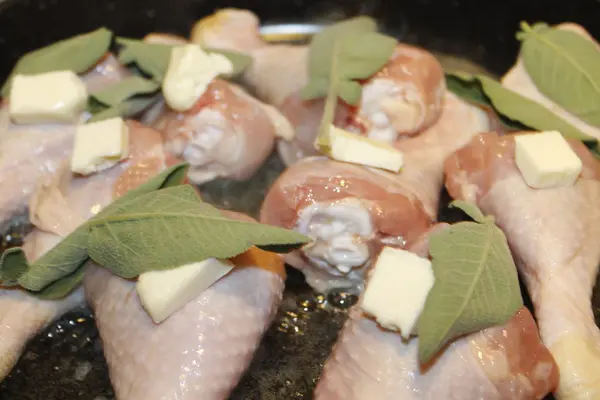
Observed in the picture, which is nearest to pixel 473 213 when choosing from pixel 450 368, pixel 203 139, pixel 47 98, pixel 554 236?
pixel 554 236

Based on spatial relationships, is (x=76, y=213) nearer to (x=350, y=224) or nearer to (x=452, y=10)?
(x=350, y=224)

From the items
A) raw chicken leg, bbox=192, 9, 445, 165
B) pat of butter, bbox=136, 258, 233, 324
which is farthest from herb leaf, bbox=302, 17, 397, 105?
pat of butter, bbox=136, 258, 233, 324

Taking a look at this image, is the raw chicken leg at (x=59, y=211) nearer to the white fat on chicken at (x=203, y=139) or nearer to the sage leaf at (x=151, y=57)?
the white fat on chicken at (x=203, y=139)

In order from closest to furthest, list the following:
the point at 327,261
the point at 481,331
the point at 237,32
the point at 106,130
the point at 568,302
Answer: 1. the point at 481,331
2. the point at 568,302
3. the point at 327,261
4. the point at 106,130
5. the point at 237,32

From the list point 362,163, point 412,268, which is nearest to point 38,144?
point 362,163

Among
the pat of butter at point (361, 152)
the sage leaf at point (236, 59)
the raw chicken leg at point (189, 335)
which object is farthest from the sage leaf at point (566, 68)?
the raw chicken leg at point (189, 335)

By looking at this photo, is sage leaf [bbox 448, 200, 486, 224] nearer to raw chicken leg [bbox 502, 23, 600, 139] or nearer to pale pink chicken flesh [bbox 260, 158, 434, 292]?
pale pink chicken flesh [bbox 260, 158, 434, 292]
